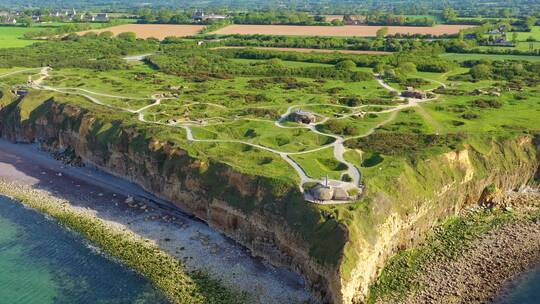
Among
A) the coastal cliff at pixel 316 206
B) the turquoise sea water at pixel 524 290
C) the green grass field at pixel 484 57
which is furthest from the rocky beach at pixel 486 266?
the green grass field at pixel 484 57

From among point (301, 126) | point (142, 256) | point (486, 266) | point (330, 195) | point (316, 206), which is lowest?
point (486, 266)

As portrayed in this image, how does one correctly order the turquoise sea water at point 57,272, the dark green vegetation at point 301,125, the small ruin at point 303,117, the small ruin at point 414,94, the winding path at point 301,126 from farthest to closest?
the small ruin at point 414,94 → the small ruin at point 303,117 → the winding path at point 301,126 → the dark green vegetation at point 301,125 → the turquoise sea water at point 57,272

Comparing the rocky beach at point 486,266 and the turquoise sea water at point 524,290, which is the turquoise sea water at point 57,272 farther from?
the turquoise sea water at point 524,290

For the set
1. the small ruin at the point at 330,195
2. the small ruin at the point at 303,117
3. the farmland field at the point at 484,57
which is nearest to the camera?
the small ruin at the point at 330,195

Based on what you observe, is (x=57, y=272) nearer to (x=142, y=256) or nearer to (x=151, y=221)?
(x=142, y=256)

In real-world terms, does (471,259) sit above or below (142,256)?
below

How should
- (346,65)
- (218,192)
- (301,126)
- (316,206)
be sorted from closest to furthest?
1. (316,206)
2. (218,192)
3. (301,126)
4. (346,65)

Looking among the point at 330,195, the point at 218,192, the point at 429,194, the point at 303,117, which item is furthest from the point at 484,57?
the point at 218,192
